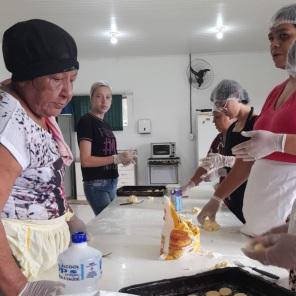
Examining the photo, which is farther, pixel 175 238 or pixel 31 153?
pixel 175 238

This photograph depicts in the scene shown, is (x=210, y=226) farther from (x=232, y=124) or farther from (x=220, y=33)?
(x=220, y=33)

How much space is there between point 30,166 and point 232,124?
4.50ft

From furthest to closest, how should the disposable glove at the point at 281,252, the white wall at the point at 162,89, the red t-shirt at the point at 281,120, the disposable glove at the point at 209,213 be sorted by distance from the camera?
the white wall at the point at 162,89 < the disposable glove at the point at 209,213 < the red t-shirt at the point at 281,120 < the disposable glove at the point at 281,252

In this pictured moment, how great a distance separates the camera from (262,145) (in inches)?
49.8

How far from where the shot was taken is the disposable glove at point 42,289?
2.53 feet

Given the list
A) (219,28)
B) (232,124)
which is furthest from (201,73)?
(232,124)

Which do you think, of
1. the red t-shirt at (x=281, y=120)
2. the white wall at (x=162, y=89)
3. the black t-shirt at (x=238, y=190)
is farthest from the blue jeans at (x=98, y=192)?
the white wall at (x=162, y=89)

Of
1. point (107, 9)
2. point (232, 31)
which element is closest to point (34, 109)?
point (107, 9)

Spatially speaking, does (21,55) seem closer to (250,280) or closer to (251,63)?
(250,280)

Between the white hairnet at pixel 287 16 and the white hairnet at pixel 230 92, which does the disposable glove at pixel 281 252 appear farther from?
the white hairnet at pixel 230 92

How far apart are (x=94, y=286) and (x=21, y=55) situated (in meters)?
0.62

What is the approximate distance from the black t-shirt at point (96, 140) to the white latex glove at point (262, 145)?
1245 mm

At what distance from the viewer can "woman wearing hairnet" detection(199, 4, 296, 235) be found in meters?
1.22

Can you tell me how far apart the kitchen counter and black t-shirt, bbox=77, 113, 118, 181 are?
1.82 feet
